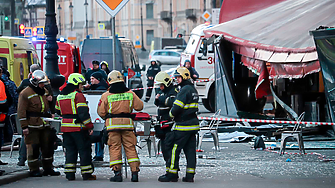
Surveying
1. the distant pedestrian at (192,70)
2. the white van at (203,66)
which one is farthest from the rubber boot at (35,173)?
the white van at (203,66)

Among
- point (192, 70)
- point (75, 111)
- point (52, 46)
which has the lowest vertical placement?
point (75, 111)

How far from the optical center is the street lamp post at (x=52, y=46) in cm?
1308

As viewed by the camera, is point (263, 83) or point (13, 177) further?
point (263, 83)

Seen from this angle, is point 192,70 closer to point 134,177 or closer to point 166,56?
point 134,177

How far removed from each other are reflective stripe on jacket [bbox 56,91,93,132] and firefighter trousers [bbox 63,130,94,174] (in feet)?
0.35

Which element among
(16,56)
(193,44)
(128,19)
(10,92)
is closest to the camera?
(10,92)

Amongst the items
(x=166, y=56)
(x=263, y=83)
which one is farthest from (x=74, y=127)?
(x=166, y=56)

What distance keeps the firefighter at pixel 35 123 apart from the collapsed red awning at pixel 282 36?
573 centimetres

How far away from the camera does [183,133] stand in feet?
29.2

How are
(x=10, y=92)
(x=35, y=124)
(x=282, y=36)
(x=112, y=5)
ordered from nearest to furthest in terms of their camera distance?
(x=112, y=5), (x=35, y=124), (x=10, y=92), (x=282, y=36)

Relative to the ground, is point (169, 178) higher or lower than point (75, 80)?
lower

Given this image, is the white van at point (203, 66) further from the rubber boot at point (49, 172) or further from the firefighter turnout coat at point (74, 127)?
the firefighter turnout coat at point (74, 127)

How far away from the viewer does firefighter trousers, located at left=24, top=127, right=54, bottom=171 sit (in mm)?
9344

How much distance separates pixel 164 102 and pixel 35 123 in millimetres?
1983
